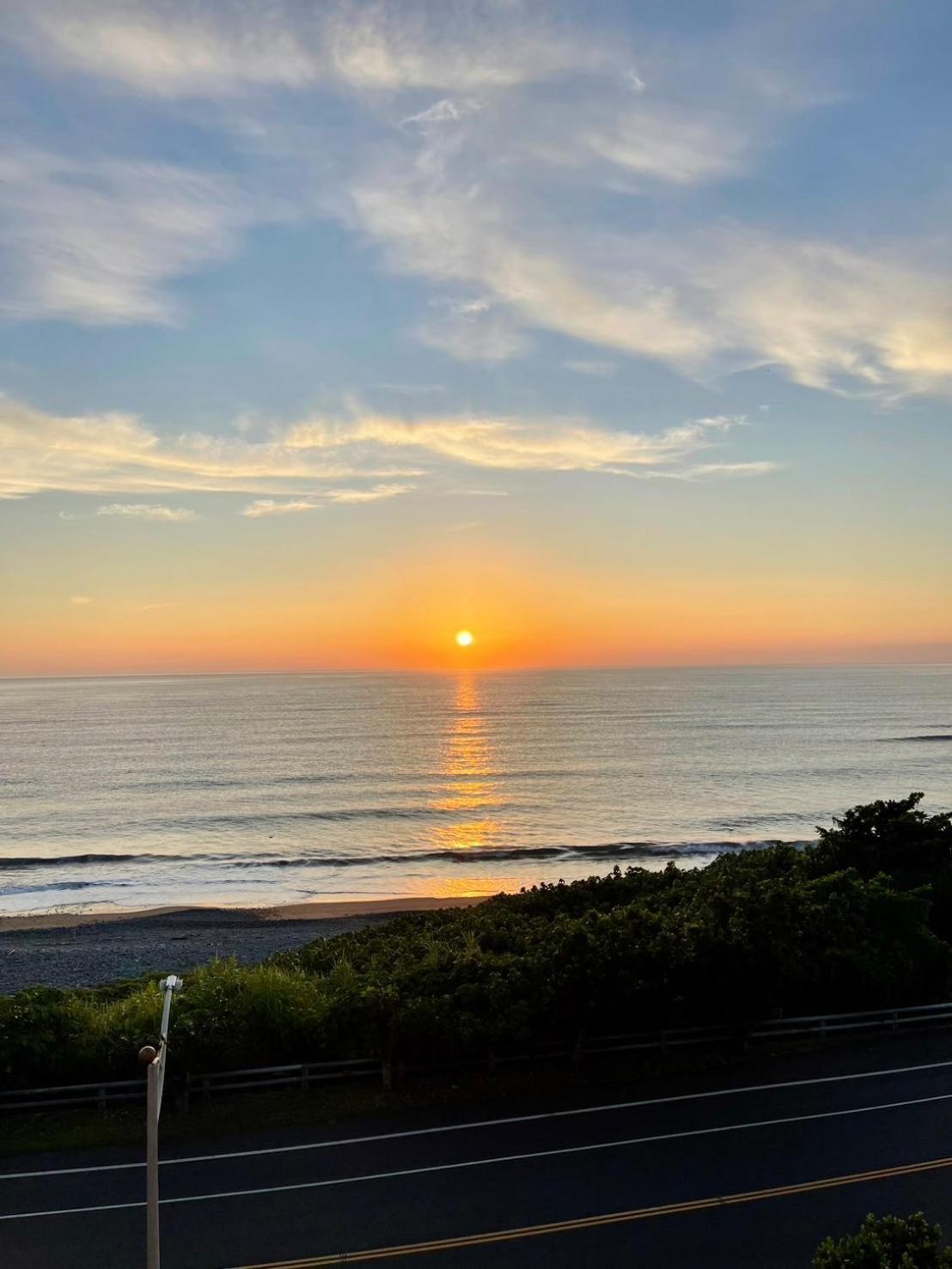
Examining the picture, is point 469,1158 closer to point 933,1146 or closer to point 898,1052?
point 933,1146

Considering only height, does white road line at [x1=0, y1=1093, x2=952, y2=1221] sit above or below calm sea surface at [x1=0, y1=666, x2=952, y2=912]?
above

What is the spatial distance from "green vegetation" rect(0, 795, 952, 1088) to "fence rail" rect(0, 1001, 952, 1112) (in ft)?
0.93

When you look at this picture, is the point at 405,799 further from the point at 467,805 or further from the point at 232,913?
the point at 232,913

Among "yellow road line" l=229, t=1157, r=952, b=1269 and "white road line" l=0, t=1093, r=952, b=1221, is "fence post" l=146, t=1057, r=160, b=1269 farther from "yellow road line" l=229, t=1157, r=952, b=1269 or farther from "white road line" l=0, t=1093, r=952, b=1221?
"white road line" l=0, t=1093, r=952, b=1221

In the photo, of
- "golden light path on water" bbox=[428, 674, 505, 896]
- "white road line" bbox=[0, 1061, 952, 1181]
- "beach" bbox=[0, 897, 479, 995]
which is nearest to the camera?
"white road line" bbox=[0, 1061, 952, 1181]

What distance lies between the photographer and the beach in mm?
38406

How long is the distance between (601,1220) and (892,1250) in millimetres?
6379

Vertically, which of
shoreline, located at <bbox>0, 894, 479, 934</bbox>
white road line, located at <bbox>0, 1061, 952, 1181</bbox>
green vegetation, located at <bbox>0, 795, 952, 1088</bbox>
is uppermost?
green vegetation, located at <bbox>0, 795, 952, 1088</bbox>

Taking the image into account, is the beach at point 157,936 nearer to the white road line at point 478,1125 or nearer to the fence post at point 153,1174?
the white road line at point 478,1125

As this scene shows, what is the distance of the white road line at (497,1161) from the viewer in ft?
55.4

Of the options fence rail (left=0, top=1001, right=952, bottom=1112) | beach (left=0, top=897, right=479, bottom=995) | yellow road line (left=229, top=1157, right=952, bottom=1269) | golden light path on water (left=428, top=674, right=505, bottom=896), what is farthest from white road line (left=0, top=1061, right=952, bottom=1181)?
golden light path on water (left=428, top=674, right=505, bottom=896)

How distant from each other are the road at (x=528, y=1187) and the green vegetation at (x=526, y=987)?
7.64 feet

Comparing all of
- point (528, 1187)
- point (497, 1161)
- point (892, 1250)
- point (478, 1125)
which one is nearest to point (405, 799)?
point (478, 1125)

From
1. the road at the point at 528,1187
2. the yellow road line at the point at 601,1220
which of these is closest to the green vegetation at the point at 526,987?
the road at the point at 528,1187
